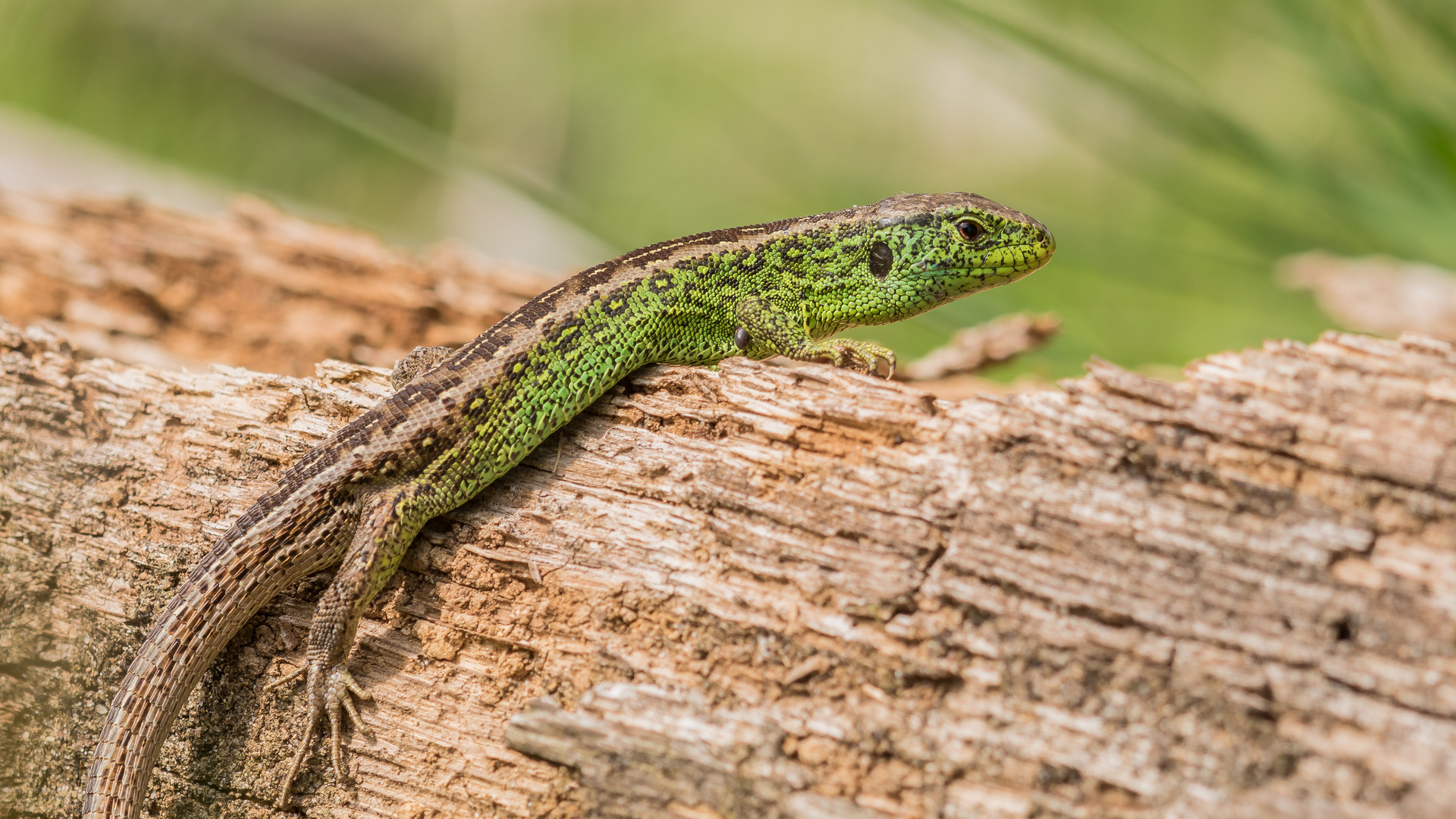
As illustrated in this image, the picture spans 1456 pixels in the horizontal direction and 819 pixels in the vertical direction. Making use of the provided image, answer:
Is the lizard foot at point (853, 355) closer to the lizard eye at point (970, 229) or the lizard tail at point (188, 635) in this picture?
the lizard eye at point (970, 229)

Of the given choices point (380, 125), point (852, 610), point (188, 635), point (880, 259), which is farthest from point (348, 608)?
point (380, 125)

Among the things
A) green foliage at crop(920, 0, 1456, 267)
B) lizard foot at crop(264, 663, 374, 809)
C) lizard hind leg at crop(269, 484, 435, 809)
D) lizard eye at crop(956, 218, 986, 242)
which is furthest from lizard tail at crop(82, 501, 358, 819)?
green foliage at crop(920, 0, 1456, 267)

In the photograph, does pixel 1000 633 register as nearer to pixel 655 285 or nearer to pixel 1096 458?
pixel 1096 458

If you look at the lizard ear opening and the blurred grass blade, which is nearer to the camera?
the lizard ear opening

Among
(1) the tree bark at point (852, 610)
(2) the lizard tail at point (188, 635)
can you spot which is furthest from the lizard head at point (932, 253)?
(2) the lizard tail at point (188, 635)

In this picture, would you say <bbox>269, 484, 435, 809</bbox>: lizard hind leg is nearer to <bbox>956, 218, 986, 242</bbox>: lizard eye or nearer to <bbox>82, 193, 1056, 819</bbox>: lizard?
<bbox>82, 193, 1056, 819</bbox>: lizard

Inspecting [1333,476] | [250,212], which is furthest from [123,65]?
[1333,476]

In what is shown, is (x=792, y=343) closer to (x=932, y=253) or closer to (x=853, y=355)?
(x=853, y=355)
